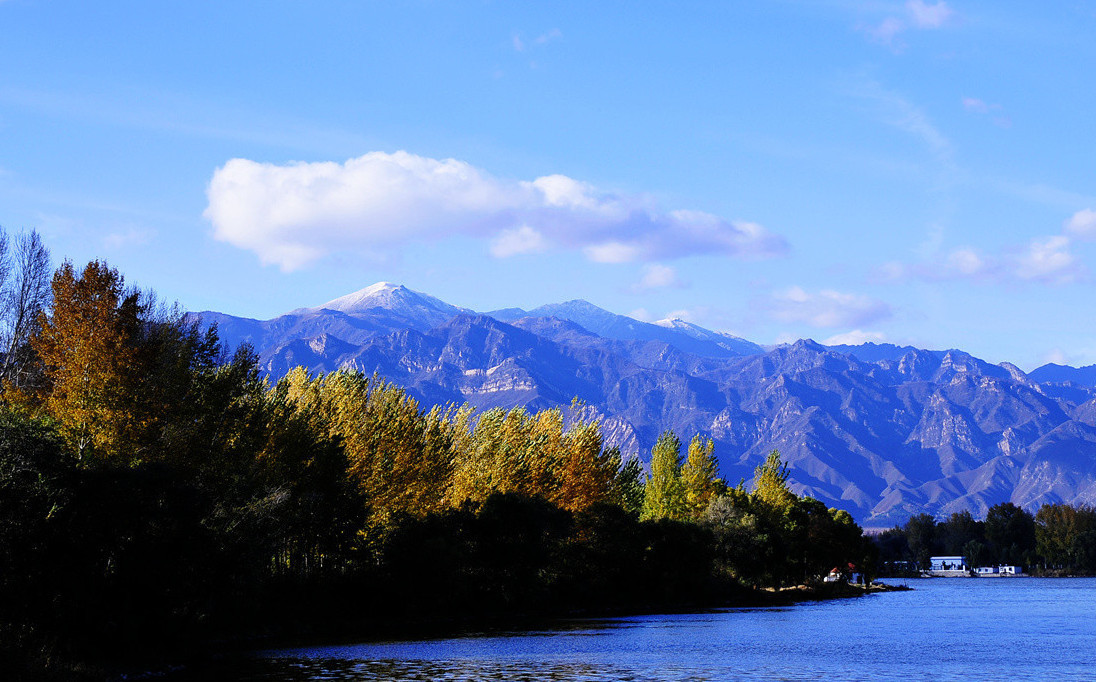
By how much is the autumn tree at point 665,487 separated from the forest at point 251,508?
16.0 meters

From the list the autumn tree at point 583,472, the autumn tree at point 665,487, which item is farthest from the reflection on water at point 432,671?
the autumn tree at point 665,487

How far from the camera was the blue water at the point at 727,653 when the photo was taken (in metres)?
60.4

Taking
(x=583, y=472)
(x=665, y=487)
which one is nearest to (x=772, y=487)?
(x=665, y=487)

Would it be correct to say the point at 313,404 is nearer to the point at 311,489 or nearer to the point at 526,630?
the point at 311,489

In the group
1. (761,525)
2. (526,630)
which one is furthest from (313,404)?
(761,525)

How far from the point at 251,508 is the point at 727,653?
32911 millimetres

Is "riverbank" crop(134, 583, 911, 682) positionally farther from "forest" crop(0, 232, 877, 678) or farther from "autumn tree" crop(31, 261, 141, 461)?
"autumn tree" crop(31, 261, 141, 461)

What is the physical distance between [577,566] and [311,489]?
1924 inches

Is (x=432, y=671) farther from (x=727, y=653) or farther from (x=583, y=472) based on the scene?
(x=583, y=472)

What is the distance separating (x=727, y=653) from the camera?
73812 mm

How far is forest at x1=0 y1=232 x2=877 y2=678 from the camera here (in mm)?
56312

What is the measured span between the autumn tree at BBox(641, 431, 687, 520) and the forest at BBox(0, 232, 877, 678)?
52.3 ft

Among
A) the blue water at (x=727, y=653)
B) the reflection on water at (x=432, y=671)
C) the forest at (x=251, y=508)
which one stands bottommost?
the blue water at (x=727, y=653)

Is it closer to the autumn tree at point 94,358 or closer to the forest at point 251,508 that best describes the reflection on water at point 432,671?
the forest at point 251,508
